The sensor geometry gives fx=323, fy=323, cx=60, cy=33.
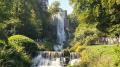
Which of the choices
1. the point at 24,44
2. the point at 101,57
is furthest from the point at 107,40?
the point at 101,57

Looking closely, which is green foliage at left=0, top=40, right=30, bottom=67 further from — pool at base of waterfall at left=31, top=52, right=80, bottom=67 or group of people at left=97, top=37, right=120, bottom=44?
group of people at left=97, top=37, right=120, bottom=44

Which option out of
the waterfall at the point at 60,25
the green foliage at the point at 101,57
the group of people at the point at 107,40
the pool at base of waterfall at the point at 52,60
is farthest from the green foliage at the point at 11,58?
the waterfall at the point at 60,25

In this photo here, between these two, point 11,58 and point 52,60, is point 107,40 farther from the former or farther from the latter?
point 11,58

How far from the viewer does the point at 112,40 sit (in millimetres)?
32844

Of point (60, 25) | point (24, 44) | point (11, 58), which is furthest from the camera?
point (60, 25)

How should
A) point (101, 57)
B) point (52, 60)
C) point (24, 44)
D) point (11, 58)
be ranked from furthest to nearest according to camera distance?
point (24, 44) → point (52, 60) → point (11, 58) → point (101, 57)

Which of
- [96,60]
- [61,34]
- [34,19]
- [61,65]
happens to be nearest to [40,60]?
[61,65]

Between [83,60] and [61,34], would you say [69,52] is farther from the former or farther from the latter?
[61,34]

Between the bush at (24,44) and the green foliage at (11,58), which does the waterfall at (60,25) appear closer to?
the bush at (24,44)

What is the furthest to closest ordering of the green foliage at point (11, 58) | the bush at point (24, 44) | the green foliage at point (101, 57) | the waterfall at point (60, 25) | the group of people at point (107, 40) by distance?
the waterfall at point (60, 25) → the group of people at point (107, 40) → the bush at point (24, 44) → the green foliage at point (11, 58) → the green foliage at point (101, 57)

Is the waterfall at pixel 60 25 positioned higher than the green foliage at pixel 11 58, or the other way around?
the green foliage at pixel 11 58

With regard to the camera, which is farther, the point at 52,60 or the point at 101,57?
the point at 52,60

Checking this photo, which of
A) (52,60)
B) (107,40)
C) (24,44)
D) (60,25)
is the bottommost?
(60,25)

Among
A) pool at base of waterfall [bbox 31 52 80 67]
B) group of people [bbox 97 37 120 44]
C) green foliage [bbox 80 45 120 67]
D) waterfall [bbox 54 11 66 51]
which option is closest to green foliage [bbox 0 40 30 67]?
pool at base of waterfall [bbox 31 52 80 67]
